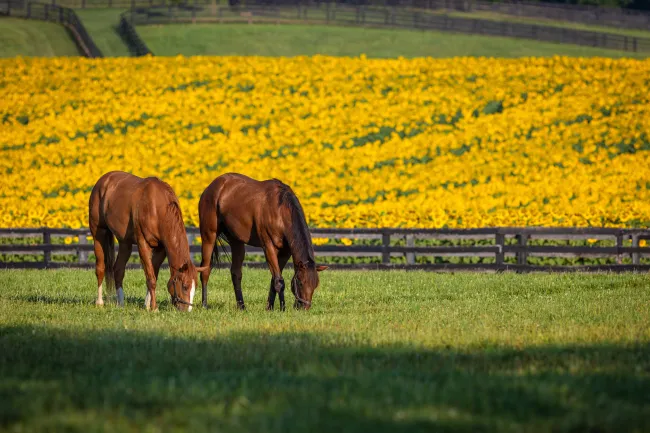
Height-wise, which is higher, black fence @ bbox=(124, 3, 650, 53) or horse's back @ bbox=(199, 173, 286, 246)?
black fence @ bbox=(124, 3, 650, 53)

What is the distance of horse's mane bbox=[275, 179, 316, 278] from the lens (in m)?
15.5

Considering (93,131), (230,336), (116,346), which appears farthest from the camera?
(93,131)

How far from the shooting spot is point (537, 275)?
2292 cm

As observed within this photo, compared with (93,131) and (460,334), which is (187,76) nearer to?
(93,131)

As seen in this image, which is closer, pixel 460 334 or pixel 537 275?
pixel 460 334

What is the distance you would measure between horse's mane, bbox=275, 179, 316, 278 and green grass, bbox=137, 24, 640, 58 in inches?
1725

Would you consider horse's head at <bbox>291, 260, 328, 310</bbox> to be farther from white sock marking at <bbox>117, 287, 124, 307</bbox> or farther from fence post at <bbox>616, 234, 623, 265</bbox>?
fence post at <bbox>616, 234, 623, 265</bbox>

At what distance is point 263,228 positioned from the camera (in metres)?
16.1

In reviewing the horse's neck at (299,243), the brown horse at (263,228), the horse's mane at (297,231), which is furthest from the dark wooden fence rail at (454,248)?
the horse's neck at (299,243)

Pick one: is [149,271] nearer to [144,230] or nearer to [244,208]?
[144,230]

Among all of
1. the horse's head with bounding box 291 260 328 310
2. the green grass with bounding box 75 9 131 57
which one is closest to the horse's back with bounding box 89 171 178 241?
the horse's head with bounding box 291 260 328 310

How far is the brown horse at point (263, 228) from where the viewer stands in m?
15.5

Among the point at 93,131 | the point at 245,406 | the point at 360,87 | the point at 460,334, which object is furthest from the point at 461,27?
the point at 245,406

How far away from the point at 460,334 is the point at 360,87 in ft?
100
